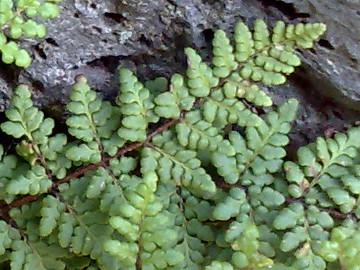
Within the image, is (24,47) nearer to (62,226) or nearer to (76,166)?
(76,166)

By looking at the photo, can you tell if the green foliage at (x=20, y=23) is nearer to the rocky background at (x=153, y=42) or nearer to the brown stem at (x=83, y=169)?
the rocky background at (x=153, y=42)

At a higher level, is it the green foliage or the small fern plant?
the green foliage

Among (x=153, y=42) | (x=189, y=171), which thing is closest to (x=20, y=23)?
(x=153, y=42)

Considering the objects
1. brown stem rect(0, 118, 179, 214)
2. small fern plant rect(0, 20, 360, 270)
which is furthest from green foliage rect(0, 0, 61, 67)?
brown stem rect(0, 118, 179, 214)

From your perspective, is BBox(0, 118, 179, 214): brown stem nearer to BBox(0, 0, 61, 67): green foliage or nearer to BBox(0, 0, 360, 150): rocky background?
BBox(0, 0, 360, 150): rocky background

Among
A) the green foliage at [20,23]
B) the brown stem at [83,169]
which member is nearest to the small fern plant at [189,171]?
the brown stem at [83,169]

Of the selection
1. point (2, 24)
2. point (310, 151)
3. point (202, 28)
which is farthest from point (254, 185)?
point (2, 24)

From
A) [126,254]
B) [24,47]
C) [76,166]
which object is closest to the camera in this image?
[126,254]
